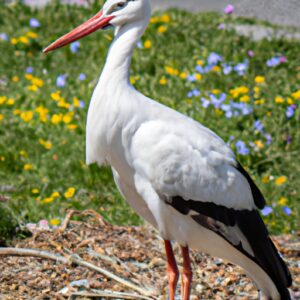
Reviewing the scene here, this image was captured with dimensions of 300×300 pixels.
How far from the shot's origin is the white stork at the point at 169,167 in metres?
4.17

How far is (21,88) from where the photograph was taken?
25.2 feet

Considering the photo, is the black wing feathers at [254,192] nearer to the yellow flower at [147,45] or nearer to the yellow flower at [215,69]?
the yellow flower at [215,69]

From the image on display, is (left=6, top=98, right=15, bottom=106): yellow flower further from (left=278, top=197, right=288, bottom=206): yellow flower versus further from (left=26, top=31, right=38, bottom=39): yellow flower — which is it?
(left=278, top=197, right=288, bottom=206): yellow flower

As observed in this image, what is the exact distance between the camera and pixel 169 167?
4145 millimetres

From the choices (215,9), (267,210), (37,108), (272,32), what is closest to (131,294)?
(267,210)

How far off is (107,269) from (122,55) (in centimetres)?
126

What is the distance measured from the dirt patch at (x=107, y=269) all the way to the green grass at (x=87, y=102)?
Answer: 0.34 meters

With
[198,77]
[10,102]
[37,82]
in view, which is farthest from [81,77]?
[198,77]

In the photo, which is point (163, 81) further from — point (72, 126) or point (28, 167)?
point (28, 167)

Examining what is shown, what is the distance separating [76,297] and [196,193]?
87cm

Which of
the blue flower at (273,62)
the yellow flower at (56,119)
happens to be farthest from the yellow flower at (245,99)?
the yellow flower at (56,119)

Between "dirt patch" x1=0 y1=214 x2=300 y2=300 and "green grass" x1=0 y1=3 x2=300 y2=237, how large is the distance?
342 millimetres

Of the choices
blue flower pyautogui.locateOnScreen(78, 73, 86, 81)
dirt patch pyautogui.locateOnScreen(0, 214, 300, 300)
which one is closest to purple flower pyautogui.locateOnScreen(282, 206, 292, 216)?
dirt patch pyautogui.locateOnScreen(0, 214, 300, 300)

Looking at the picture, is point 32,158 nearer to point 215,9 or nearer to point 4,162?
point 4,162
